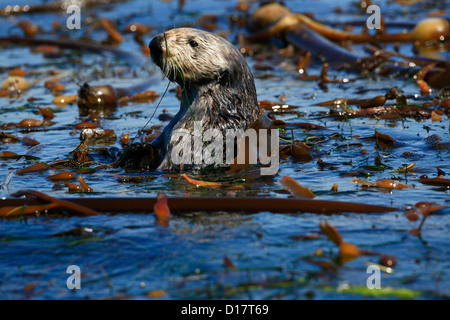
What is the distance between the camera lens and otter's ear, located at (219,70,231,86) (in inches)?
192

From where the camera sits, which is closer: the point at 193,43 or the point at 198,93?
the point at 193,43

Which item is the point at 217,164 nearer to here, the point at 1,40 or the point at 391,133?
the point at 391,133

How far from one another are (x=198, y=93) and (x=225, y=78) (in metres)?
0.24

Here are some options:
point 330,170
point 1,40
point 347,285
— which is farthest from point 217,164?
point 1,40

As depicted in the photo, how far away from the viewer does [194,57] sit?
4738mm

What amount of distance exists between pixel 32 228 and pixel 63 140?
A: 2.52m

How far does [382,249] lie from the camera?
3.22m
